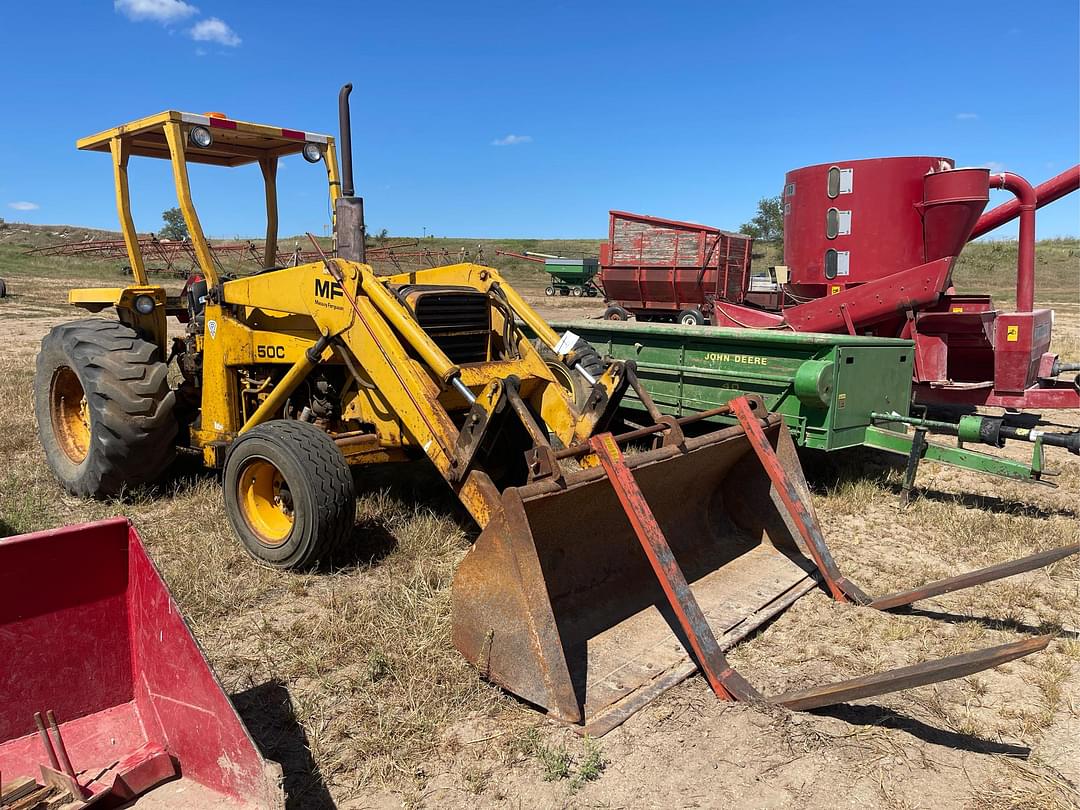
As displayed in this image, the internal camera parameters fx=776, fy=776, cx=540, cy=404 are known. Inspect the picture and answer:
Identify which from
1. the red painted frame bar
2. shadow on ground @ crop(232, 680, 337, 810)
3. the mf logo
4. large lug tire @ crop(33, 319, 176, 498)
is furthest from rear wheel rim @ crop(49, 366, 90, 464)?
the red painted frame bar

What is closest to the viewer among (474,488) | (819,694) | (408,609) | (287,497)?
(819,694)

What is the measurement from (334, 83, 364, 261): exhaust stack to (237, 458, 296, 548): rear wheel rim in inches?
54.3

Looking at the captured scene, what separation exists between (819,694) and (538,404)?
93.6 inches

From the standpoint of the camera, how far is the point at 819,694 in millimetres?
2844

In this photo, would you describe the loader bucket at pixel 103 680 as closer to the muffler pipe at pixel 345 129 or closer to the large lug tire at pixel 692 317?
the muffler pipe at pixel 345 129

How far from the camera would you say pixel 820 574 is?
4.21 metres

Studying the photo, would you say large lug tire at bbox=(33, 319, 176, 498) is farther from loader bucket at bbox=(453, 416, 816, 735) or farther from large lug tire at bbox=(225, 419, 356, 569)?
loader bucket at bbox=(453, 416, 816, 735)

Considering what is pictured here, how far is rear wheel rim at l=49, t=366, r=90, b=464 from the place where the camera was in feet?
19.3

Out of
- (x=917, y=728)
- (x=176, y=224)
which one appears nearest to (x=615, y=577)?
(x=917, y=728)

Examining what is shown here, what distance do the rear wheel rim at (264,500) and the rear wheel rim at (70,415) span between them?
2.29 metres

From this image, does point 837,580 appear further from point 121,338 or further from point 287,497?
point 121,338

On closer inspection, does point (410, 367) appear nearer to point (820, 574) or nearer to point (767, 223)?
point (820, 574)

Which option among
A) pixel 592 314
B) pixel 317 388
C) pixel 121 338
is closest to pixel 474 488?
pixel 317 388

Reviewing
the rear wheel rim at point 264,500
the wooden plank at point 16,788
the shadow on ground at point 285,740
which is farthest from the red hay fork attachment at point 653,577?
the rear wheel rim at point 264,500
